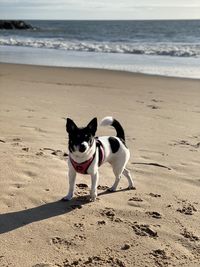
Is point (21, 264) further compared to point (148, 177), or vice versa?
point (148, 177)

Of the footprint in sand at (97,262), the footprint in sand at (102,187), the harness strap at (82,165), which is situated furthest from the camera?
the footprint in sand at (102,187)

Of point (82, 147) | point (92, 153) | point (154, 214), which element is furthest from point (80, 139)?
point (154, 214)

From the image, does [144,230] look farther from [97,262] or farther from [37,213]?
[37,213]

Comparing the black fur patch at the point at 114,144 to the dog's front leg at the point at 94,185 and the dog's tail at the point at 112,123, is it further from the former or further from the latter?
the dog's front leg at the point at 94,185

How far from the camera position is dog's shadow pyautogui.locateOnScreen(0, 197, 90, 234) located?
143 inches

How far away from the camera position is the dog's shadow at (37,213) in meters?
3.63

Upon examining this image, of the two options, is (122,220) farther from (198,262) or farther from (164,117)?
(164,117)

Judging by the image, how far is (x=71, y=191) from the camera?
13.6 ft

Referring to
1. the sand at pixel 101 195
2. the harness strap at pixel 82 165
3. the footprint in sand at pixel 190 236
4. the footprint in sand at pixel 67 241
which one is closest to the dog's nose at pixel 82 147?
the harness strap at pixel 82 165

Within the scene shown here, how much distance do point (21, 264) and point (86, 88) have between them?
26.9 feet

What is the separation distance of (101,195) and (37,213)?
751 mm

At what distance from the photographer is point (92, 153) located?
155 inches

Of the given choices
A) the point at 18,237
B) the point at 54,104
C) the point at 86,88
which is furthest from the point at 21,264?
the point at 86,88

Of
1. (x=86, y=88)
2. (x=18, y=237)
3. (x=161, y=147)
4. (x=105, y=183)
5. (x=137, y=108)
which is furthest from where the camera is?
(x=86, y=88)
